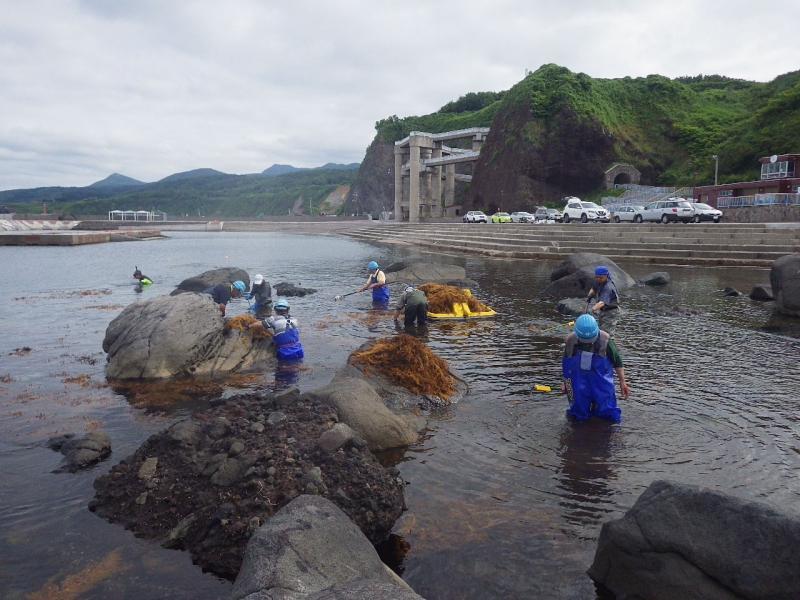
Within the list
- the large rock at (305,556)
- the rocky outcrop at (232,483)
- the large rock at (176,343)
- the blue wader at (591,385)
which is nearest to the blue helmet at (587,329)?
the blue wader at (591,385)

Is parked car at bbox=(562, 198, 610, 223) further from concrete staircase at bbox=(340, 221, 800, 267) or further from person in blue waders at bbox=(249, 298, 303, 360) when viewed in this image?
person in blue waders at bbox=(249, 298, 303, 360)

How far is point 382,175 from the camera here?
402 ft

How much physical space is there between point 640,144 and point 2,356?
7096 cm

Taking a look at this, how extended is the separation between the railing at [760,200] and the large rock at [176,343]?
38.6 meters

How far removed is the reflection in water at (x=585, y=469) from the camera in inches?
229

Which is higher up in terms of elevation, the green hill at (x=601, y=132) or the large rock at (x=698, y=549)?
the green hill at (x=601, y=132)

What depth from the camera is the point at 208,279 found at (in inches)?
854

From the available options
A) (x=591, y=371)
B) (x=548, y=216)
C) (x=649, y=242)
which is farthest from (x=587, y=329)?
(x=548, y=216)

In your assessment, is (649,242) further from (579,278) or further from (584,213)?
(579,278)

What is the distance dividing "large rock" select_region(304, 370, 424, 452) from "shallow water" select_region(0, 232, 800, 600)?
0.30 metres

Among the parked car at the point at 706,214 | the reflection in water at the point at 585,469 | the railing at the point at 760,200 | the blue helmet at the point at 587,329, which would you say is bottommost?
the reflection in water at the point at 585,469

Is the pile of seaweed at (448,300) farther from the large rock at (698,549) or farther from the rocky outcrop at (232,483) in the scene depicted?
the large rock at (698,549)

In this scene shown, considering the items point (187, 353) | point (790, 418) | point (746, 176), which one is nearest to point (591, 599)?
point (790, 418)

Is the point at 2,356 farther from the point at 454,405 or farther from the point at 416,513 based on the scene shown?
the point at 416,513
